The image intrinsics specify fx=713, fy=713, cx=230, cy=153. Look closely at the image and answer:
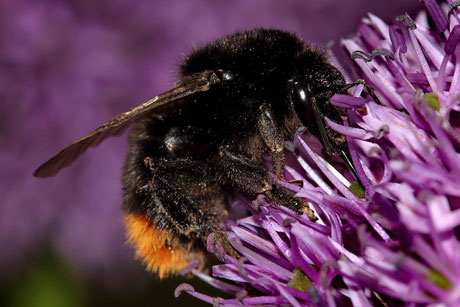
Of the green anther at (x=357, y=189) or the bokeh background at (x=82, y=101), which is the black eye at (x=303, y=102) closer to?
the green anther at (x=357, y=189)

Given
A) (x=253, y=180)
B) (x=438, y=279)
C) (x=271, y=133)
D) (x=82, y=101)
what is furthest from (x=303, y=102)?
(x=82, y=101)

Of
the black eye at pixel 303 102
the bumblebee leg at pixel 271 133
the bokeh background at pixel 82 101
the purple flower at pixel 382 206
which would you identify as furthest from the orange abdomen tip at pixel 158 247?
the bokeh background at pixel 82 101

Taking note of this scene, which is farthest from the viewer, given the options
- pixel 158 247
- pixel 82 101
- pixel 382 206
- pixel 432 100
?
pixel 82 101

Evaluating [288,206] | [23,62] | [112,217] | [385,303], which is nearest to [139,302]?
[112,217]

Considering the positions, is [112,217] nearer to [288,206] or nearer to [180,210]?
[180,210]

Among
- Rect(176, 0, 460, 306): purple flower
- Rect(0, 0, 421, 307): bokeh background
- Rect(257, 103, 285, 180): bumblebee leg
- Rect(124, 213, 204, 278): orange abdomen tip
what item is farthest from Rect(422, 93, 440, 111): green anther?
Rect(0, 0, 421, 307): bokeh background

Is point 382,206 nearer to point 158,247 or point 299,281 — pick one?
point 299,281
